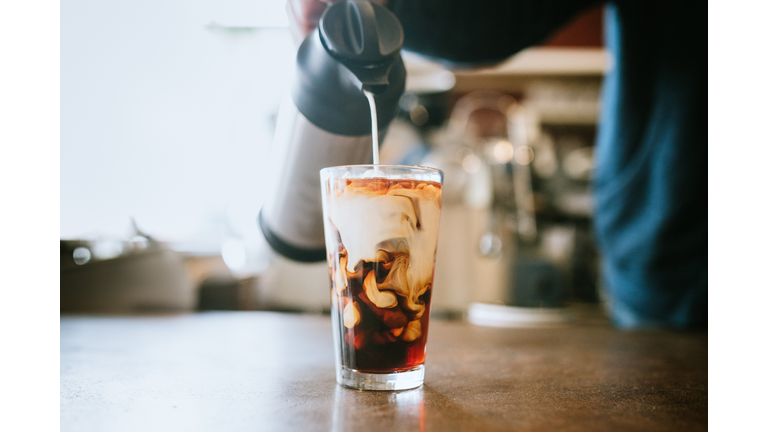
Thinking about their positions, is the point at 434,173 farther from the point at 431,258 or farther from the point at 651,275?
the point at 651,275

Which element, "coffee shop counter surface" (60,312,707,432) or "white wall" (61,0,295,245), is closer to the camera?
"coffee shop counter surface" (60,312,707,432)

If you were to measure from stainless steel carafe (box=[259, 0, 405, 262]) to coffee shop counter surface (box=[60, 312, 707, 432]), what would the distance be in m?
0.17

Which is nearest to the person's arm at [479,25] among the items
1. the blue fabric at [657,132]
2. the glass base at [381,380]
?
the blue fabric at [657,132]

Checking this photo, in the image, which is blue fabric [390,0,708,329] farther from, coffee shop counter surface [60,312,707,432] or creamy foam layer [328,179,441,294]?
creamy foam layer [328,179,441,294]

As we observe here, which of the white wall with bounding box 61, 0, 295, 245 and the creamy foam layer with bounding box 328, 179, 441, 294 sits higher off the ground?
the white wall with bounding box 61, 0, 295, 245

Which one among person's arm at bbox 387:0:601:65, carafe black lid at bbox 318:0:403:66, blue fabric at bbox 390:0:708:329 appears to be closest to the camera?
carafe black lid at bbox 318:0:403:66

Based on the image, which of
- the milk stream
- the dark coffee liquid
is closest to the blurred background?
the milk stream

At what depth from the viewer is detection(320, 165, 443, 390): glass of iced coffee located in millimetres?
449

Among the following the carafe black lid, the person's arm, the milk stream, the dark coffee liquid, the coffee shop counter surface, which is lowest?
the coffee shop counter surface

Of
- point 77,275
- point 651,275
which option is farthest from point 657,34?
point 77,275

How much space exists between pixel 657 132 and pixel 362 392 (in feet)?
3.13

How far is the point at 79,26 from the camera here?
33.4 inches

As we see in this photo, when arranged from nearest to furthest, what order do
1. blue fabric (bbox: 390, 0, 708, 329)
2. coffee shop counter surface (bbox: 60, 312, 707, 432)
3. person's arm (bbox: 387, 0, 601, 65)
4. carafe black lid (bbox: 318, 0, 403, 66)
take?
1. coffee shop counter surface (bbox: 60, 312, 707, 432)
2. carafe black lid (bbox: 318, 0, 403, 66)
3. person's arm (bbox: 387, 0, 601, 65)
4. blue fabric (bbox: 390, 0, 708, 329)
